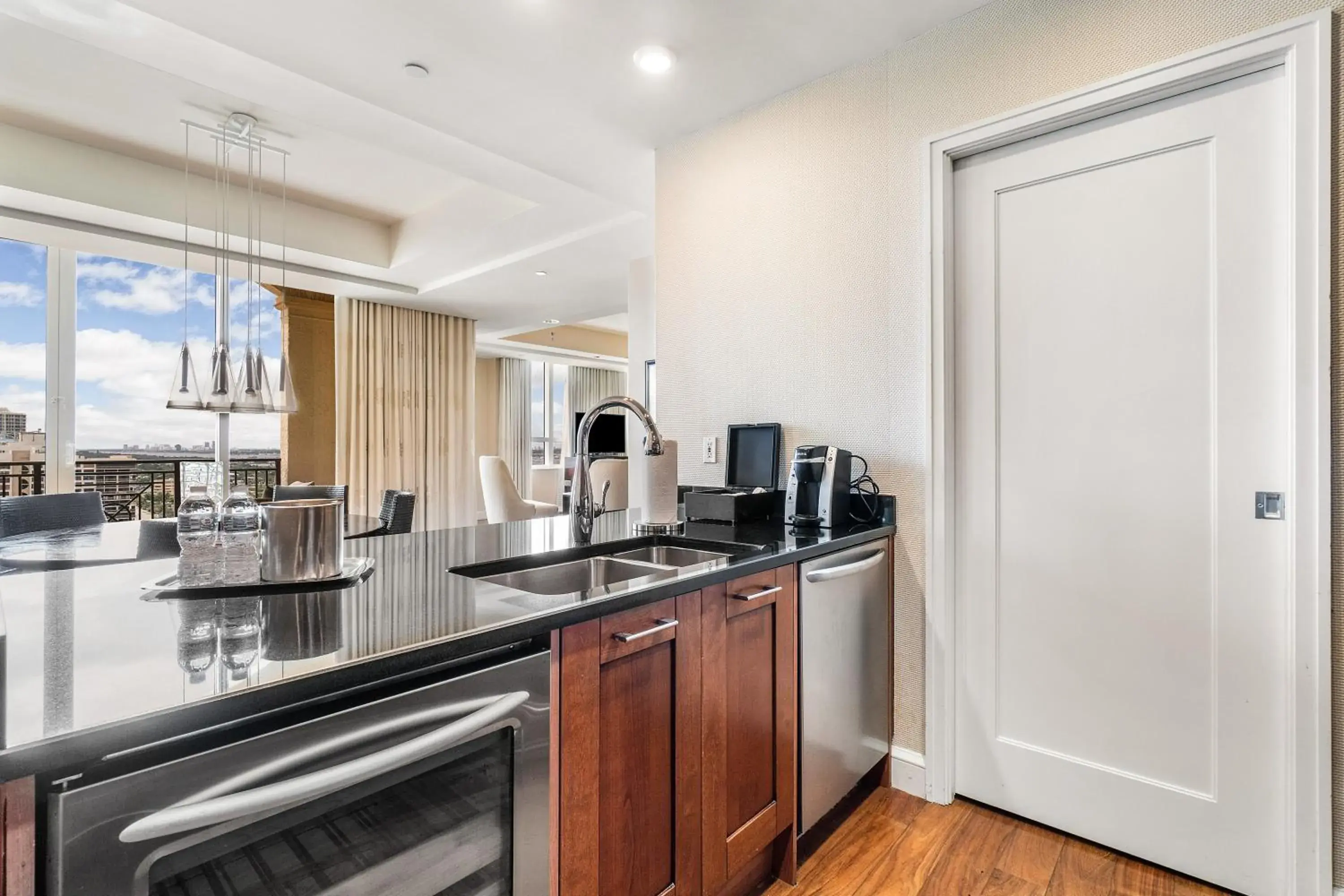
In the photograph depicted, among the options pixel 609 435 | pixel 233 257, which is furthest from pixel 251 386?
pixel 609 435

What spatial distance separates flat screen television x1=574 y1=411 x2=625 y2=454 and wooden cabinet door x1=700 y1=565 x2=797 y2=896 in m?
6.91

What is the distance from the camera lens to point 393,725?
82 centimetres

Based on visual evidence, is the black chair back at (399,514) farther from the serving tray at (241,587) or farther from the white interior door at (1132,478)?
the white interior door at (1132,478)

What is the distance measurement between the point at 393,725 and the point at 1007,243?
202 cm

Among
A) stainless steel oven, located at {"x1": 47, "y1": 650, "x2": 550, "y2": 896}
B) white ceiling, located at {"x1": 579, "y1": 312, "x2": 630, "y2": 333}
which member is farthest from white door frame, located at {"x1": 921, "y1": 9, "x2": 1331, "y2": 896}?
white ceiling, located at {"x1": 579, "y1": 312, "x2": 630, "y2": 333}

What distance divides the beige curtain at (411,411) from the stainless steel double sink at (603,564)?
15.8 ft

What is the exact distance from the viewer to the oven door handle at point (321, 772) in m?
0.64

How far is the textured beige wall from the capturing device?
175 centimetres

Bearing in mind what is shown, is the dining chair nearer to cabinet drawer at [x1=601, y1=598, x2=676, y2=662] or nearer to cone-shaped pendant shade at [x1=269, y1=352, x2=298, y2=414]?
cone-shaped pendant shade at [x1=269, y1=352, x2=298, y2=414]

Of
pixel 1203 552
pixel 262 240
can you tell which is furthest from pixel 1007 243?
pixel 262 240

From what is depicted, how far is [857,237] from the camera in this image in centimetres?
222

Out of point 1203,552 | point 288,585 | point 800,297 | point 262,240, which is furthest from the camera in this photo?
point 262,240

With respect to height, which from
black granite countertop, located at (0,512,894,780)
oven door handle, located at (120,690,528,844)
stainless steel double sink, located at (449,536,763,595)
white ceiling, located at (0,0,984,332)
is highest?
white ceiling, located at (0,0,984,332)

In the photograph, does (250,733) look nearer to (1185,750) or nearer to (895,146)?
(1185,750)
